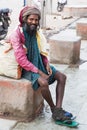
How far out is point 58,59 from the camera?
7.85 metres

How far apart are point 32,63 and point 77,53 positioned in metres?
3.27

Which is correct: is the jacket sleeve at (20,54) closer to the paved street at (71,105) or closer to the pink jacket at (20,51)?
the pink jacket at (20,51)

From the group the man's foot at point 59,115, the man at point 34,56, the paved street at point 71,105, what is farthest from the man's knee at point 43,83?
the paved street at point 71,105

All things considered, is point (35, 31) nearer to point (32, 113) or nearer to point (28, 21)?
point (28, 21)

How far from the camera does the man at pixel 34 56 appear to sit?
4680 mm

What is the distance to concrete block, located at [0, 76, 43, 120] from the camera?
4.73 metres

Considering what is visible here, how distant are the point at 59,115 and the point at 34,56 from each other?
2.70 ft

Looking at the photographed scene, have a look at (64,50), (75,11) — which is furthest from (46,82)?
(75,11)

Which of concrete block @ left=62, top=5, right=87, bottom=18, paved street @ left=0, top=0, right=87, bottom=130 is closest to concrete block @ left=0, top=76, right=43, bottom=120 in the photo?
paved street @ left=0, top=0, right=87, bottom=130

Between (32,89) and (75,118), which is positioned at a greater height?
(32,89)

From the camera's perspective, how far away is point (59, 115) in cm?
470

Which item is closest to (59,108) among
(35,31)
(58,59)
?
(35,31)

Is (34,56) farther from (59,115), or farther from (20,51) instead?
(59,115)

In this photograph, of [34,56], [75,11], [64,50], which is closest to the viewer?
[34,56]
